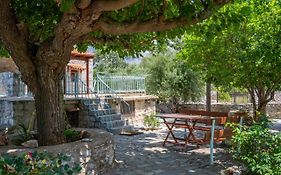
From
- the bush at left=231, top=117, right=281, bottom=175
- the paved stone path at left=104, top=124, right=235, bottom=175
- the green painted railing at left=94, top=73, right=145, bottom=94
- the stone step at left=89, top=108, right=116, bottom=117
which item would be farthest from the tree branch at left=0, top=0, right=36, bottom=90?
the green painted railing at left=94, top=73, right=145, bottom=94

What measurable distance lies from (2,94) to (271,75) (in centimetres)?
1125

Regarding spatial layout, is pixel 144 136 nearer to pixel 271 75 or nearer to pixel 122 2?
Answer: pixel 271 75

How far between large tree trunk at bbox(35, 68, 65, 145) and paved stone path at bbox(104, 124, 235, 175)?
1.36 metres

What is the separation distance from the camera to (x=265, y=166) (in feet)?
17.1

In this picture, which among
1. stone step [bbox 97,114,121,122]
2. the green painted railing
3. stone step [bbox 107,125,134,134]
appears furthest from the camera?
the green painted railing

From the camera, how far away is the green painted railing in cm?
1642

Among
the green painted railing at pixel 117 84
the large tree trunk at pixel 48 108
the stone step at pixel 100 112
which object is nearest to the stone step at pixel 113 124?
the stone step at pixel 100 112

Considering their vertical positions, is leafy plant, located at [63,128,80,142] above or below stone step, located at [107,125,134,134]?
above

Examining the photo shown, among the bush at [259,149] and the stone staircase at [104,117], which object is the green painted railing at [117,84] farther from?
the bush at [259,149]

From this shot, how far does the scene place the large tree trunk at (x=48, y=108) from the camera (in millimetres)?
6586

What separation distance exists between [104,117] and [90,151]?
6659 mm

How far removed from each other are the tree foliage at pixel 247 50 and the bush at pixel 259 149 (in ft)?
7.20

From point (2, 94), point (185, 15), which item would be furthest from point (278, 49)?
point (2, 94)

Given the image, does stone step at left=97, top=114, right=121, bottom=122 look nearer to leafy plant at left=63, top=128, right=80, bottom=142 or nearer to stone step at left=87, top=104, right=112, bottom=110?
stone step at left=87, top=104, right=112, bottom=110
